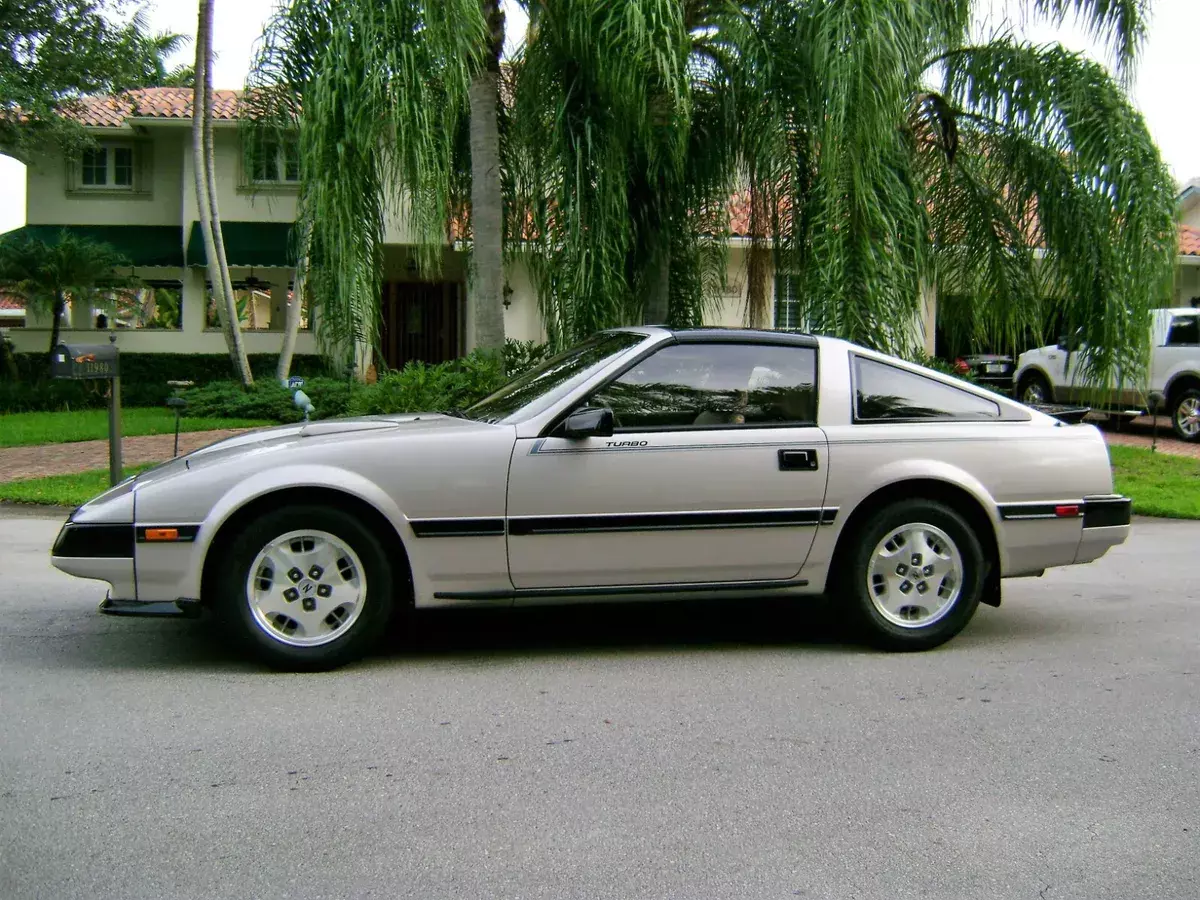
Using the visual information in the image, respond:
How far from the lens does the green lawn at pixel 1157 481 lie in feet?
35.7

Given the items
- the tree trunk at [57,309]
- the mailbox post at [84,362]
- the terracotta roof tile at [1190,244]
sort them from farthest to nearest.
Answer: the terracotta roof tile at [1190,244] < the tree trunk at [57,309] < the mailbox post at [84,362]

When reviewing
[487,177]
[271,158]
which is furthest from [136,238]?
[487,177]

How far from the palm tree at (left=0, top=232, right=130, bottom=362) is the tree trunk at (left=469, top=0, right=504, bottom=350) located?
41.9 ft

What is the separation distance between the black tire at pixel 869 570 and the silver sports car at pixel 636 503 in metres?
0.01

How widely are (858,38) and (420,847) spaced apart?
25.0ft

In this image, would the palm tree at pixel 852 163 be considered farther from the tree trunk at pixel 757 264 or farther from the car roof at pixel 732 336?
the car roof at pixel 732 336

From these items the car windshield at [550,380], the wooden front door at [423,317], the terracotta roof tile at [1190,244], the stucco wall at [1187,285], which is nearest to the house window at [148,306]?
the wooden front door at [423,317]

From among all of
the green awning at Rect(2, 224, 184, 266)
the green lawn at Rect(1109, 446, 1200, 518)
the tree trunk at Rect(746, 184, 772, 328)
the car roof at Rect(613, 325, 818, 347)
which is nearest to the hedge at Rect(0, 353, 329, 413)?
the green awning at Rect(2, 224, 184, 266)

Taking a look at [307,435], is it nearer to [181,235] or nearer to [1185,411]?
[1185,411]

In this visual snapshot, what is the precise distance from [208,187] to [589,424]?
16.5 m

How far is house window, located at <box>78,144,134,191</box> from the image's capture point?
25.9 m

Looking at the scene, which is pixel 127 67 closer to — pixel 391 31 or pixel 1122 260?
pixel 391 31

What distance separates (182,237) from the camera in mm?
25156

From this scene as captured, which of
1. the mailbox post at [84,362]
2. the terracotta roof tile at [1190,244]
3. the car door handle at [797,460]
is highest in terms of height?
the terracotta roof tile at [1190,244]
